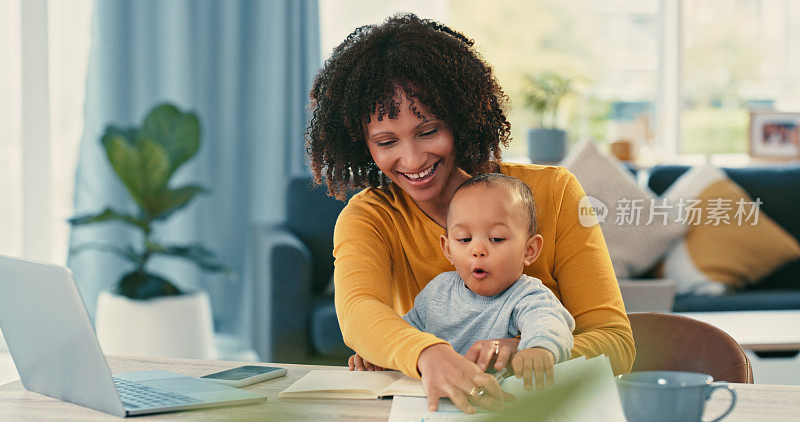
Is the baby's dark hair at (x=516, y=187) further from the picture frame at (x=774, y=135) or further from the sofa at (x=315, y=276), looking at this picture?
the picture frame at (x=774, y=135)

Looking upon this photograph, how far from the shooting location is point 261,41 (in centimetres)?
372

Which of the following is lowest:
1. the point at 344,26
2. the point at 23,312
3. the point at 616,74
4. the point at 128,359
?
the point at 128,359

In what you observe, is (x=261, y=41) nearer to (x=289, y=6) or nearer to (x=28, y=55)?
(x=289, y=6)

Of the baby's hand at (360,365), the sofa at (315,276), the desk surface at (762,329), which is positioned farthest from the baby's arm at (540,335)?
the sofa at (315,276)

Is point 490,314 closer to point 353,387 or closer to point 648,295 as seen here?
point 353,387

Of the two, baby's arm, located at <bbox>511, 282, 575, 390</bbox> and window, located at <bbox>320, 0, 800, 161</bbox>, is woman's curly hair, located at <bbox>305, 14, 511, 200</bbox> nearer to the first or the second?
baby's arm, located at <bbox>511, 282, 575, 390</bbox>

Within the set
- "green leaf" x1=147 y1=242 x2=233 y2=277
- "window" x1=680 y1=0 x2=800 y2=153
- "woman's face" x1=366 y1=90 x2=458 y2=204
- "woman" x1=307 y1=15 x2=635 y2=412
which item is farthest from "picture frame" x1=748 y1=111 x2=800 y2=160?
"woman's face" x1=366 y1=90 x2=458 y2=204

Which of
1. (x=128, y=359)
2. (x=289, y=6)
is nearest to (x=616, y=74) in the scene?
(x=289, y=6)

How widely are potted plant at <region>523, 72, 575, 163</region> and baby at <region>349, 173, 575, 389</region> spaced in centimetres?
237

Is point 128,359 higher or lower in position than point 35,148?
lower

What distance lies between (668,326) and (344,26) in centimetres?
291

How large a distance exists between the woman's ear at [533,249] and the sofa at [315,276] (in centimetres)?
122

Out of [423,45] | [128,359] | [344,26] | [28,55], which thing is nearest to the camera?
[128,359]

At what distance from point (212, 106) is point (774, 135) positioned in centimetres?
278
